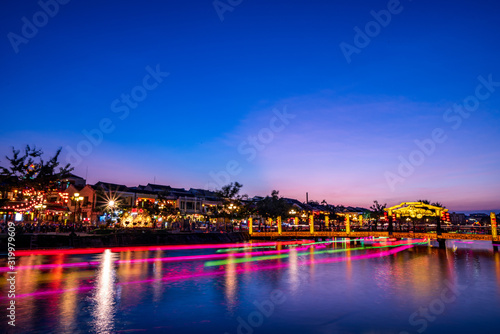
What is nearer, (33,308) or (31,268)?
(33,308)

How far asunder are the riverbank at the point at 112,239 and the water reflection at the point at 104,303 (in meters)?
15.8

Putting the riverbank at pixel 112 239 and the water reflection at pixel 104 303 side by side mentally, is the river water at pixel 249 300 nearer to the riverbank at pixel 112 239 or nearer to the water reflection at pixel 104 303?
the water reflection at pixel 104 303

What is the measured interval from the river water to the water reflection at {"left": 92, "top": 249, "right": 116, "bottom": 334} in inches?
1.1

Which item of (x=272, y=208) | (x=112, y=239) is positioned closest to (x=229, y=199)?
(x=272, y=208)

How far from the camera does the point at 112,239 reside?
113 feet

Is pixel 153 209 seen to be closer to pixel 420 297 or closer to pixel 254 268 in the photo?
pixel 254 268

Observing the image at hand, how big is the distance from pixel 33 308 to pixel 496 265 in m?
25.9

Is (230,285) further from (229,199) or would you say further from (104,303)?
(229,199)

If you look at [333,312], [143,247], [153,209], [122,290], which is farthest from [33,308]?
[153,209]

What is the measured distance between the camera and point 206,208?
237 ft

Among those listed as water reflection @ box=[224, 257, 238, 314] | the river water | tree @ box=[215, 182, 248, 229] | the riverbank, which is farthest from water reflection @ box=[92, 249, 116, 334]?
tree @ box=[215, 182, 248, 229]

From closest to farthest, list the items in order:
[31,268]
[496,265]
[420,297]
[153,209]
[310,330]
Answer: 1. [310,330]
2. [420,297]
3. [31,268]
4. [496,265]
5. [153,209]

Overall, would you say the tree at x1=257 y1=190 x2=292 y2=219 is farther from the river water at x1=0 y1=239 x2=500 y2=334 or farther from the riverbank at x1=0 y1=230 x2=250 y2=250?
the river water at x1=0 y1=239 x2=500 y2=334

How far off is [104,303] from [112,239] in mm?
25164
